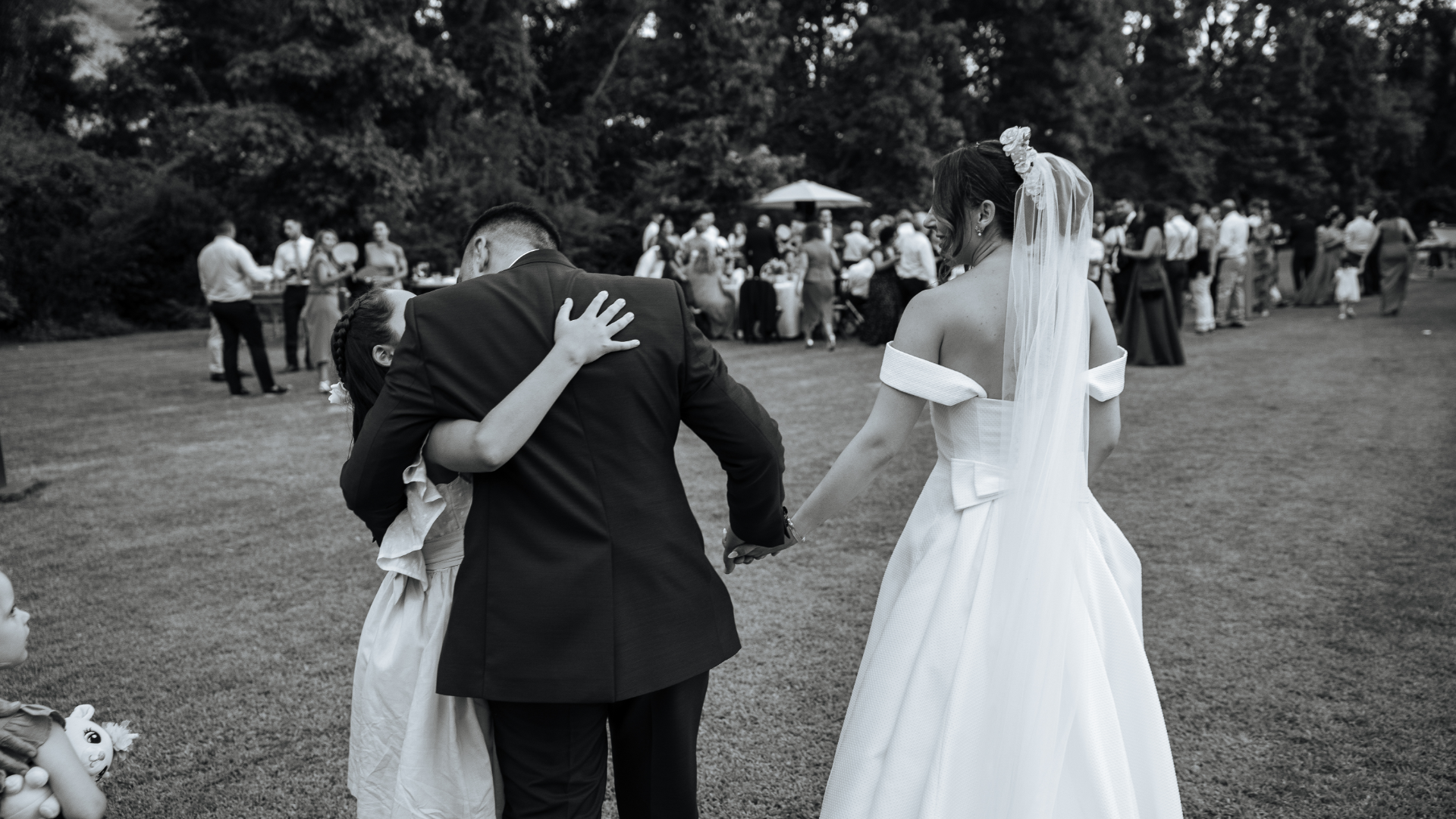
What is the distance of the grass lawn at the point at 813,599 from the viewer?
11.2ft

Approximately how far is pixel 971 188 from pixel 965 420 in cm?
57

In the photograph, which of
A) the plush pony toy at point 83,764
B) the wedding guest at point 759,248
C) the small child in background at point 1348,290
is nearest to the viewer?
the plush pony toy at point 83,764

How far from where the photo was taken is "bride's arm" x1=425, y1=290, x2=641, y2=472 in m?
1.98

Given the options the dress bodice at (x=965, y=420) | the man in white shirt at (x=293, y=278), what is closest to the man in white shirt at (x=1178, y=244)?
the man in white shirt at (x=293, y=278)

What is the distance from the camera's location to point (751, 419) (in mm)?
2217

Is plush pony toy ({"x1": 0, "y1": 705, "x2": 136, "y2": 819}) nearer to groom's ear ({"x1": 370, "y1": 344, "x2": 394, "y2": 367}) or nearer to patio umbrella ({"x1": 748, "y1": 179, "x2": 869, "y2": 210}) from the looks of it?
groom's ear ({"x1": 370, "y1": 344, "x2": 394, "y2": 367})

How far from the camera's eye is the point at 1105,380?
2.71m

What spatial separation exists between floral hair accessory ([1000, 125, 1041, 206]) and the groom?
2.88ft

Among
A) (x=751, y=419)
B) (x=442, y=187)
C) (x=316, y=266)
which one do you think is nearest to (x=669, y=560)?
(x=751, y=419)

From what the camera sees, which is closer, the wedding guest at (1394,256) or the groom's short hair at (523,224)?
the groom's short hair at (523,224)

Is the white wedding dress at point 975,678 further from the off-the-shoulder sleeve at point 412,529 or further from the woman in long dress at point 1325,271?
the woman in long dress at point 1325,271

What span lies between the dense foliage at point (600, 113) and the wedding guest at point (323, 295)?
8.30 meters

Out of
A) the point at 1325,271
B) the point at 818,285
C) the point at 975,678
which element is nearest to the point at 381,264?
the point at 818,285

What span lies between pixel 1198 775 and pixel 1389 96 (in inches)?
1733
